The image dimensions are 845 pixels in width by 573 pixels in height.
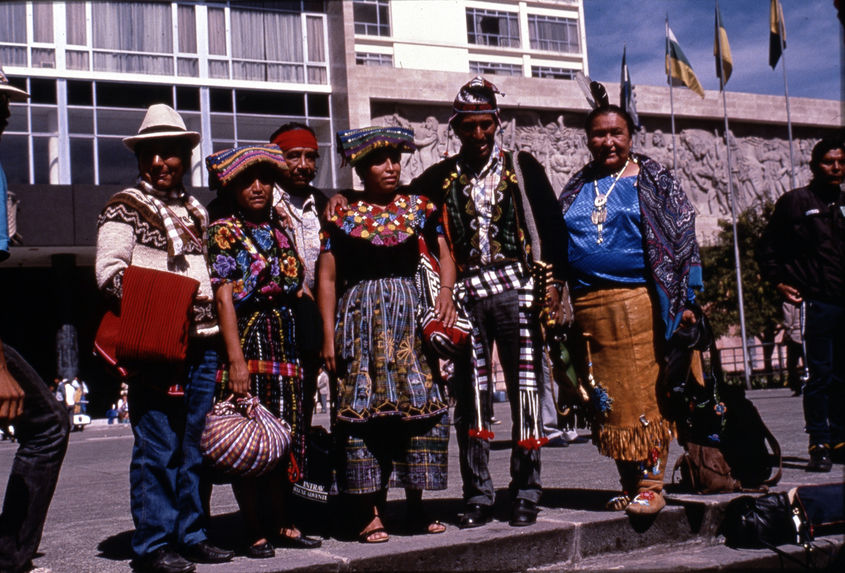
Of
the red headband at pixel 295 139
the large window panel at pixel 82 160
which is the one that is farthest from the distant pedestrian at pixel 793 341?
the large window panel at pixel 82 160

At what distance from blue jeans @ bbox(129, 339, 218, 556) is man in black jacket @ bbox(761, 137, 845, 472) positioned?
14.2 feet

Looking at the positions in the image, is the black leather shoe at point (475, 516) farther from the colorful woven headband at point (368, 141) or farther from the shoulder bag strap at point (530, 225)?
the colorful woven headband at point (368, 141)

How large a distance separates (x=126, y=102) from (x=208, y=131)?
2.68m

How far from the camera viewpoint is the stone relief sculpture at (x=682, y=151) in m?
31.7

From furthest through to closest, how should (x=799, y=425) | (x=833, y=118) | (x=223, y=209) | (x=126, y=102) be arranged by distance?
(x=833, y=118) < (x=126, y=102) < (x=799, y=425) < (x=223, y=209)

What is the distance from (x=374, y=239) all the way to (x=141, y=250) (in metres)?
1.14

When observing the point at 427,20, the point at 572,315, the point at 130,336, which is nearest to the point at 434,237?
the point at 572,315

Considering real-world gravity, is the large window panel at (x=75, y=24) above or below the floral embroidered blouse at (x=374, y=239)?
above

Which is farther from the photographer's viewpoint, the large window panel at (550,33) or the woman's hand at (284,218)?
the large window panel at (550,33)

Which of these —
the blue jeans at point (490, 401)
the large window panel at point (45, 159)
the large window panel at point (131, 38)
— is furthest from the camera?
the large window panel at point (131, 38)

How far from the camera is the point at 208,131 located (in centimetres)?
2895

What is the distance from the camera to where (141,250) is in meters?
3.89

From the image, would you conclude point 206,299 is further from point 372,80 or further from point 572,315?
point 372,80

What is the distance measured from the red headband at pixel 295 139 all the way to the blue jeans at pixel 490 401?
57.0 inches
